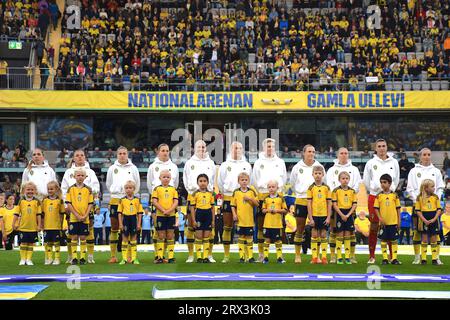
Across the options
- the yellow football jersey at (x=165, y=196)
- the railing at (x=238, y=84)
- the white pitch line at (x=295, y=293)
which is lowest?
the white pitch line at (x=295, y=293)

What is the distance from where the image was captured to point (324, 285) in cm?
1133

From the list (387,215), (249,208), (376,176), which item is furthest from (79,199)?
(387,215)

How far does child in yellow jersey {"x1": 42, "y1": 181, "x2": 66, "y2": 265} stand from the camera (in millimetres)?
15531

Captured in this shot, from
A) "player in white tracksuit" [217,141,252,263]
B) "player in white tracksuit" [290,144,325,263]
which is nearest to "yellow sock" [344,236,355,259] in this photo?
"player in white tracksuit" [290,144,325,263]

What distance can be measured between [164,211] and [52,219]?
7.01ft

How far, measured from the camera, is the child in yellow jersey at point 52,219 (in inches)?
611

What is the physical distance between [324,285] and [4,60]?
2790cm

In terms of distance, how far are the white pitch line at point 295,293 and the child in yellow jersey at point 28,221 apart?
5.80 metres

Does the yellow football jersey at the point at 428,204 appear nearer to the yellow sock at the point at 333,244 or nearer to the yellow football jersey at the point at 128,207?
the yellow sock at the point at 333,244

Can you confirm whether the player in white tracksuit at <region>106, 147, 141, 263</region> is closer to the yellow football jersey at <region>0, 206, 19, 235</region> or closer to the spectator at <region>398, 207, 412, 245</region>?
the yellow football jersey at <region>0, 206, 19, 235</region>

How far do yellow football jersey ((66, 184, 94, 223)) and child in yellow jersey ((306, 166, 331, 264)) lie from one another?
3986 mm

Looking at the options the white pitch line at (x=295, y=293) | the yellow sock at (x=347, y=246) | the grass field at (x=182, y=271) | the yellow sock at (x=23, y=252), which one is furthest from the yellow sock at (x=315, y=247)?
the yellow sock at (x=23, y=252)

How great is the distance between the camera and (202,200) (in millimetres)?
15438
